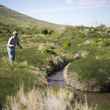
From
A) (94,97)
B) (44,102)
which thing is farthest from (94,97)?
(44,102)

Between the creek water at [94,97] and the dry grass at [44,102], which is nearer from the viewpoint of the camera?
the dry grass at [44,102]

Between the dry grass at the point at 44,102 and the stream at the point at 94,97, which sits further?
the stream at the point at 94,97

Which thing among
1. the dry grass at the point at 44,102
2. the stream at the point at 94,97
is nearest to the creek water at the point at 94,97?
the stream at the point at 94,97

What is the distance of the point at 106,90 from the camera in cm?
2402

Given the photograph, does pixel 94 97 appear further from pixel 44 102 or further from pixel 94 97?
pixel 44 102

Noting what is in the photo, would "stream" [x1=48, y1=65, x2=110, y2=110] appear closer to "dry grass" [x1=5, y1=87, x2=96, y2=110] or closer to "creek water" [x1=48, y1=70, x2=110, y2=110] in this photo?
"creek water" [x1=48, y1=70, x2=110, y2=110]

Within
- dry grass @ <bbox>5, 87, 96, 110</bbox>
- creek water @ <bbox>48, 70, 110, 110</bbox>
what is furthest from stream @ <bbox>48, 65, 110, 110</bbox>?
dry grass @ <bbox>5, 87, 96, 110</bbox>

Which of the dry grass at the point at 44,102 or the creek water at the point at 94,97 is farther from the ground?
the dry grass at the point at 44,102

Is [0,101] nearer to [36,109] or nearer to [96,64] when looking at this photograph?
[36,109]

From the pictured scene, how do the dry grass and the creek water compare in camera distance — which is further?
the creek water

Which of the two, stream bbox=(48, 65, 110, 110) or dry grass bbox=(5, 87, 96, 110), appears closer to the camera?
dry grass bbox=(5, 87, 96, 110)

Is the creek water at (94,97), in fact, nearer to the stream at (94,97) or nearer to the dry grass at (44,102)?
the stream at (94,97)

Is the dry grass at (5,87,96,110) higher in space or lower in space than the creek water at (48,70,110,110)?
higher

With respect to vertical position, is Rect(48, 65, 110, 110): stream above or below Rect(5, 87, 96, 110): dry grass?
below
